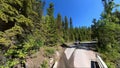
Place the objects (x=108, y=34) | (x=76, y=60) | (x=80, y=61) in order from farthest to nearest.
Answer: (x=108, y=34), (x=76, y=60), (x=80, y=61)

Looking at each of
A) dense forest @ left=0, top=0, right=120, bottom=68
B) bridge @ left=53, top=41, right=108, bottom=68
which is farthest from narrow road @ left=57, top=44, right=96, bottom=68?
dense forest @ left=0, top=0, right=120, bottom=68

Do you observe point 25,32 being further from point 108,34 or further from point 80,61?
point 108,34

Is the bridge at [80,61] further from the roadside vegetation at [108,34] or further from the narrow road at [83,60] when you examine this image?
the roadside vegetation at [108,34]

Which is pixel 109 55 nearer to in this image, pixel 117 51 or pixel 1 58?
pixel 117 51

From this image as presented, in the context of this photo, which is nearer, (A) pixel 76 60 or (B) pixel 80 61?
(B) pixel 80 61

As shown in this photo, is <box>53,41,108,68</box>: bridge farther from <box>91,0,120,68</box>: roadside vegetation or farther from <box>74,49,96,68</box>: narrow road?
<box>91,0,120,68</box>: roadside vegetation

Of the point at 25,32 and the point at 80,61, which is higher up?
the point at 25,32

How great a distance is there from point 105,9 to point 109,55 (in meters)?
8.94

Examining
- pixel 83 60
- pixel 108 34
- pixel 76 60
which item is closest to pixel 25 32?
pixel 76 60

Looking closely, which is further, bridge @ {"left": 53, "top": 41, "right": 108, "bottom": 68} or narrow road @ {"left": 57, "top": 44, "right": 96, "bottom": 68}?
narrow road @ {"left": 57, "top": 44, "right": 96, "bottom": 68}

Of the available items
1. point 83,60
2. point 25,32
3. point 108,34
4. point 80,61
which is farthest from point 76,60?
point 108,34

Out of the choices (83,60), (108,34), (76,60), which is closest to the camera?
(76,60)

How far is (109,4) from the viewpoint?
77.3 ft

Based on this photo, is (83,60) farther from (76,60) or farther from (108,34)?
(108,34)
